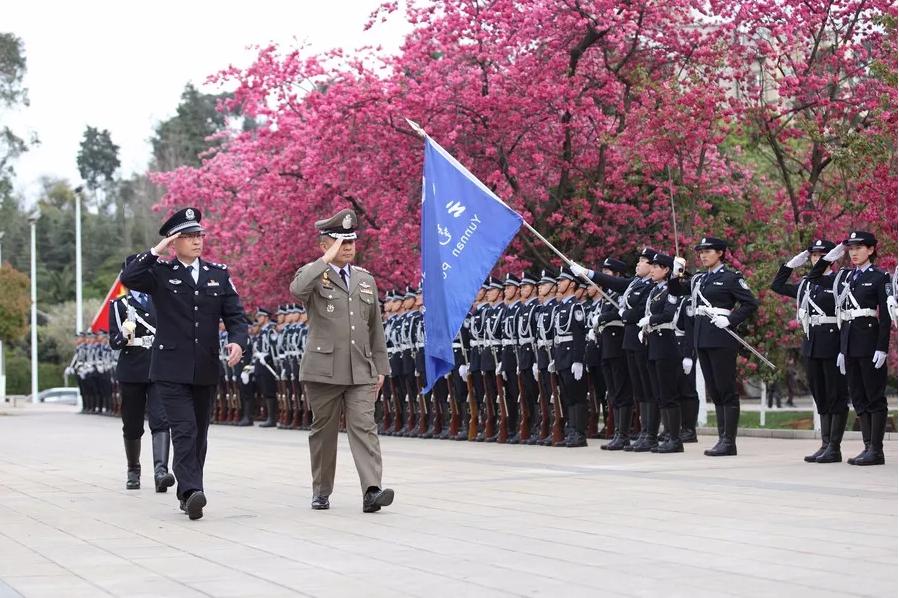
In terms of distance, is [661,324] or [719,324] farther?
[661,324]

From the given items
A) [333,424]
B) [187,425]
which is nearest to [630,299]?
[333,424]

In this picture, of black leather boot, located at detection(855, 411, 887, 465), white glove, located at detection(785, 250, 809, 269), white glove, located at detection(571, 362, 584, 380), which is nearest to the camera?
black leather boot, located at detection(855, 411, 887, 465)

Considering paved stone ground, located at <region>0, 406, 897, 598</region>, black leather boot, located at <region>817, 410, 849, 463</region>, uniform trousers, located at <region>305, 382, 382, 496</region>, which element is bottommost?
paved stone ground, located at <region>0, 406, 897, 598</region>

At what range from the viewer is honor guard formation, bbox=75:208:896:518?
35.5 ft

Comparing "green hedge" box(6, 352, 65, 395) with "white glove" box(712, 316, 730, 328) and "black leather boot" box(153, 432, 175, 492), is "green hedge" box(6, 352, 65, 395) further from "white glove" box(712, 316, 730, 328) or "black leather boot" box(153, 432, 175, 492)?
"white glove" box(712, 316, 730, 328)

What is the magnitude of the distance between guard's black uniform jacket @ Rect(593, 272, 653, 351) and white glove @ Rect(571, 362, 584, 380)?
38.3 inches

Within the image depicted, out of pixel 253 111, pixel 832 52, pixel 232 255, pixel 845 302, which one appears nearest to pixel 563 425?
pixel 845 302

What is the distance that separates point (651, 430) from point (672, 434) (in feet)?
1.07

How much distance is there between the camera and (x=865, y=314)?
13.8m

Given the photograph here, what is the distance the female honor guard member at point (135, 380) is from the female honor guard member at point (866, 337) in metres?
6.15

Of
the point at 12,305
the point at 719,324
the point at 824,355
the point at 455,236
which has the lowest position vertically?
the point at 824,355

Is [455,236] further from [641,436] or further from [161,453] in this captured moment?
[161,453]

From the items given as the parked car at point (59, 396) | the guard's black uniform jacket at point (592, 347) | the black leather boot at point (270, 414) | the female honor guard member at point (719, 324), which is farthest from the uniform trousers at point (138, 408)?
the parked car at point (59, 396)

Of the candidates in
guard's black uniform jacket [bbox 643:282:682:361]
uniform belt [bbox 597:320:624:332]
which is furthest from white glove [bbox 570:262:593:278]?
uniform belt [bbox 597:320:624:332]
